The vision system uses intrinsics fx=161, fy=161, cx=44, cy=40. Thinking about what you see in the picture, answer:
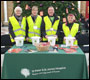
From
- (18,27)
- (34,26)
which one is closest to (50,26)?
(34,26)

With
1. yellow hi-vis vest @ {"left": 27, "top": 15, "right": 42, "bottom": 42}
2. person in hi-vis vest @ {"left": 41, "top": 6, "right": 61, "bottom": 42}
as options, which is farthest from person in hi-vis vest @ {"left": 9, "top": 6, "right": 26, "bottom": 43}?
person in hi-vis vest @ {"left": 41, "top": 6, "right": 61, "bottom": 42}

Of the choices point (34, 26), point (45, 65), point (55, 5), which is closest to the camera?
point (45, 65)

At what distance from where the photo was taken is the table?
264 cm

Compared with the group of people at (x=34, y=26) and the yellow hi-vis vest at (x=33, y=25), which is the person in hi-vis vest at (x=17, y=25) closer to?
the group of people at (x=34, y=26)

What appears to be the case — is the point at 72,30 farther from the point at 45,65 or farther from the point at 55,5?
the point at 55,5

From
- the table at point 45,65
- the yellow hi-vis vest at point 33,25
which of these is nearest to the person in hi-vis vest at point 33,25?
the yellow hi-vis vest at point 33,25

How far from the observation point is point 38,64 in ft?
8.84

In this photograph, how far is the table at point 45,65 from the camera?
8.68 ft

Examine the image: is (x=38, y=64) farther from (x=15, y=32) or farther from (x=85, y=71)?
(x=15, y=32)

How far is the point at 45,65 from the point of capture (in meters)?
2.70

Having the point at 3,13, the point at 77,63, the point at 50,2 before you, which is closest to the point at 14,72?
the point at 77,63

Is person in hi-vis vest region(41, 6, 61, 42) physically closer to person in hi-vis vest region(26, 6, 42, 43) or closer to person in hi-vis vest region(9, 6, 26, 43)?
person in hi-vis vest region(26, 6, 42, 43)

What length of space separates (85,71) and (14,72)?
1.19 meters

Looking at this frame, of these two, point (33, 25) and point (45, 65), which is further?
point (33, 25)
